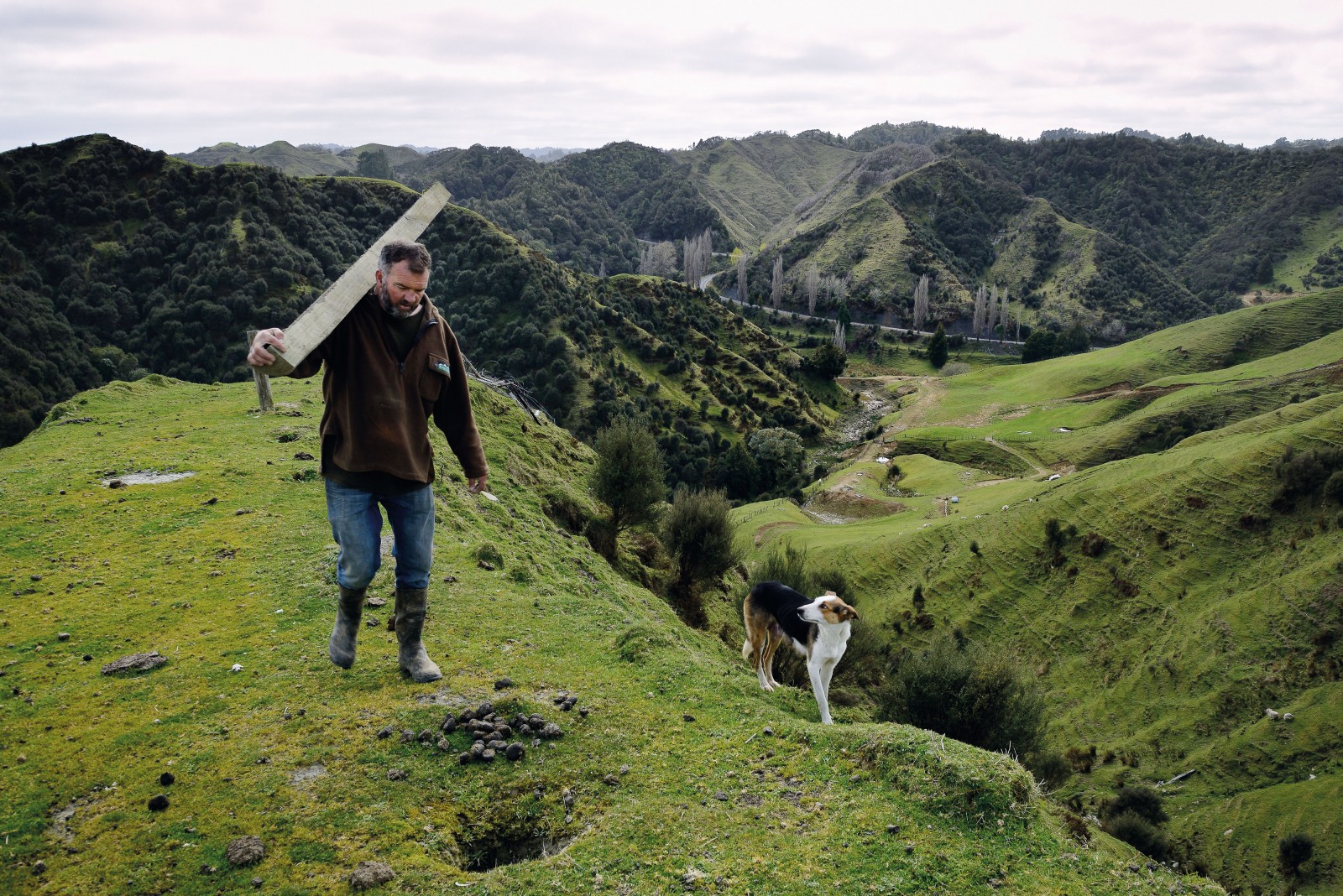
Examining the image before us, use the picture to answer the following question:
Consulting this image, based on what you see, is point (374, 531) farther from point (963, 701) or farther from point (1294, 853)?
point (1294, 853)

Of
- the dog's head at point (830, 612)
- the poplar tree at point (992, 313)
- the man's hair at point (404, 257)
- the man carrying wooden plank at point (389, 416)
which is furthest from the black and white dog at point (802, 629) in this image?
the poplar tree at point (992, 313)

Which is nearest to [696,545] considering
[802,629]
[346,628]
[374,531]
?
[802,629]

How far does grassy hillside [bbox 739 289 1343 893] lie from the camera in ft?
78.5

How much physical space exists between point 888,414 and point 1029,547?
72.0 m

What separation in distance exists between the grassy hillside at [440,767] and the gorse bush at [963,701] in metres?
5.66

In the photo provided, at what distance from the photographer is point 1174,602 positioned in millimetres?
33000

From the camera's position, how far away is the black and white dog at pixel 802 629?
9.20 metres

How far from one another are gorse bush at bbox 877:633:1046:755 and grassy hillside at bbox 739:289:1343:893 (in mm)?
8879

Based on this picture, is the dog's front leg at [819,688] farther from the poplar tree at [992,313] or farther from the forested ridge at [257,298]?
the poplar tree at [992,313]

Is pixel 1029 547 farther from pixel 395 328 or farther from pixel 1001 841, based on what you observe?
pixel 395 328

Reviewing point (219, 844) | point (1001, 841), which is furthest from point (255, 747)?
point (1001, 841)

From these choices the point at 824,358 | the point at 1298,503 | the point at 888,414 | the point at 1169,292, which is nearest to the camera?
the point at 1298,503

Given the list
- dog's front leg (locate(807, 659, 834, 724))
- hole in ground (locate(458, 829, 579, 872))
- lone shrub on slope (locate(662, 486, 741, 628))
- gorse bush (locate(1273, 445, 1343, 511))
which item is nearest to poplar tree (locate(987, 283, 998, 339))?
gorse bush (locate(1273, 445, 1343, 511))

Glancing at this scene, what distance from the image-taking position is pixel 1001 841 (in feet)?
20.8
